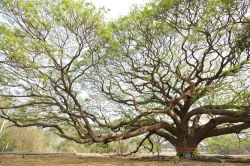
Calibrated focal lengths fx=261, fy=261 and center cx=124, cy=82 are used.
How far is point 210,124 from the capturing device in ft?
37.1

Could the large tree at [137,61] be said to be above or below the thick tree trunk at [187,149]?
above

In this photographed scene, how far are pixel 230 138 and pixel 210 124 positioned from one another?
287 inches

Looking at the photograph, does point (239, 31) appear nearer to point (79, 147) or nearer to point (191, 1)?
point (191, 1)

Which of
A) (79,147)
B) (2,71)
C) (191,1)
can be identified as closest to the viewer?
(191,1)

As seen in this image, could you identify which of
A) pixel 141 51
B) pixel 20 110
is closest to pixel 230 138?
pixel 141 51

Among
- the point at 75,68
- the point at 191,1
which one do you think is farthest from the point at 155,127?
the point at 191,1

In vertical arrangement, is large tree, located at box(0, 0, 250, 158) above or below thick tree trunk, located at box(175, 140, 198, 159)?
above

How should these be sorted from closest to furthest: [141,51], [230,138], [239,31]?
1. [239,31]
2. [141,51]
3. [230,138]

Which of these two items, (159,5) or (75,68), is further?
(75,68)

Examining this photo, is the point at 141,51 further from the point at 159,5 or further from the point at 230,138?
the point at 230,138

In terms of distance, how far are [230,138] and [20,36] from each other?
47.9 feet

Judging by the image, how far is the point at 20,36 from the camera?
9.03 m

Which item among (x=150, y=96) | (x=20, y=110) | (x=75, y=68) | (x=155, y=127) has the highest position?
(x=75, y=68)

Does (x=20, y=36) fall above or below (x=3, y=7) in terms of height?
below
